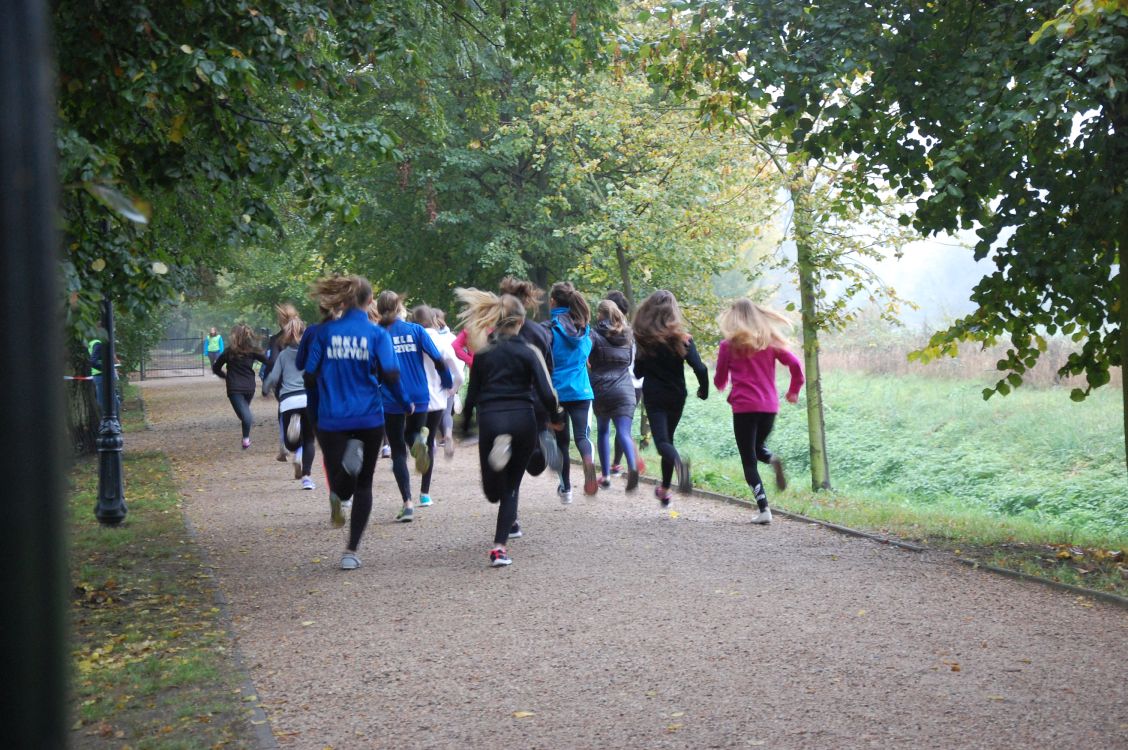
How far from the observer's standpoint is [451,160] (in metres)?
24.0

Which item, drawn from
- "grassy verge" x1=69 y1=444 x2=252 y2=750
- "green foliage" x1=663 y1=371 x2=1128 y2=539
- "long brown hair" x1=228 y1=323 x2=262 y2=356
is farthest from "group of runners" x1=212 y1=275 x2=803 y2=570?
"green foliage" x1=663 y1=371 x2=1128 y2=539

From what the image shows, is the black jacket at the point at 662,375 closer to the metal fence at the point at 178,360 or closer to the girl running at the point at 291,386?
the girl running at the point at 291,386

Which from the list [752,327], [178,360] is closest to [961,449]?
[752,327]

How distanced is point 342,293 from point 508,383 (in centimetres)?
142

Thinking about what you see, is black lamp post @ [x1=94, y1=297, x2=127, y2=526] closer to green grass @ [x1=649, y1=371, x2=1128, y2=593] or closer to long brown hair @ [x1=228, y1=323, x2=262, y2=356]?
long brown hair @ [x1=228, y1=323, x2=262, y2=356]

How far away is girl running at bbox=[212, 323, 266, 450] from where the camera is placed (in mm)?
18058

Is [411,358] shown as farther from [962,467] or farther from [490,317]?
[962,467]

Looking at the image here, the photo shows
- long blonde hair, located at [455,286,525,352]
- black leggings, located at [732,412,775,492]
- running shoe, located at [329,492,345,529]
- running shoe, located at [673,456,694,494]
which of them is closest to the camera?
long blonde hair, located at [455,286,525,352]

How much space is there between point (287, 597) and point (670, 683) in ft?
11.4

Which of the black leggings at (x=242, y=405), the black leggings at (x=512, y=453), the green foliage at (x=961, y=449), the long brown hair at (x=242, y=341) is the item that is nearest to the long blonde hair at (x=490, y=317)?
the black leggings at (x=512, y=453)

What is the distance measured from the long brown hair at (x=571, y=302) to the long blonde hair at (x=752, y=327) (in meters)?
1.46

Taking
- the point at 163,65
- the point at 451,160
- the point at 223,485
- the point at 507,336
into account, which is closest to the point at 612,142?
the point at 451,160

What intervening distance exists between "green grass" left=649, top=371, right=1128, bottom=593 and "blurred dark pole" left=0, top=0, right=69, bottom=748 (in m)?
7.88

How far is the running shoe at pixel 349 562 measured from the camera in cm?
931
